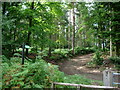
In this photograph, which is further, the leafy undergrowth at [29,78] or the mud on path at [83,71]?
the mud on path at [83,71]

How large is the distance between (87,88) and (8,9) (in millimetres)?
6913

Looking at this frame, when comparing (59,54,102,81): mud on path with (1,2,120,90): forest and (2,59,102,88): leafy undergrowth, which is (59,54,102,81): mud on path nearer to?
(1,2,120,90): forest

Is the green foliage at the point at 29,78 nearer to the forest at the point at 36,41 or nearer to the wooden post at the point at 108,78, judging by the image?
the forest at the point at 36,41

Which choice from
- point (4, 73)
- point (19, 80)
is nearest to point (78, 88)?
point (19, 80)

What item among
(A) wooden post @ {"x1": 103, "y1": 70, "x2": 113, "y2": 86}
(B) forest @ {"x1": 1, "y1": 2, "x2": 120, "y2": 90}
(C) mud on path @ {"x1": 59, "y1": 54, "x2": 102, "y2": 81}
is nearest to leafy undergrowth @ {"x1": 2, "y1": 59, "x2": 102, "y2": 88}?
(B) forest @ {"x1": 1, "y1": 2, "x2": 120, "y2": 90}

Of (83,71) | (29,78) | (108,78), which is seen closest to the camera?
(29,78)

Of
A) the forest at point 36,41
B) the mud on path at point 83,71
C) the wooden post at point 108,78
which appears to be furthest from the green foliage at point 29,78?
the mud on path at point 83,71

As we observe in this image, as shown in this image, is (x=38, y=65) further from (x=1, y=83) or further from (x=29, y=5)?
(x=29, y=5)

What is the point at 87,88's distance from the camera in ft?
10.1

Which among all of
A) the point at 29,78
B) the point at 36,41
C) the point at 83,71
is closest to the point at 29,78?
the point at 29,78

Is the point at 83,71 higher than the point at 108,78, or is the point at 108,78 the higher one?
the point at 108,78

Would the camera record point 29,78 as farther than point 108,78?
No

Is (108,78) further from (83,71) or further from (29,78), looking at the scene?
(83,71)

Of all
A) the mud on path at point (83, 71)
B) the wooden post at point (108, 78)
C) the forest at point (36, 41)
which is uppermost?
the forest at point (36, 41)
